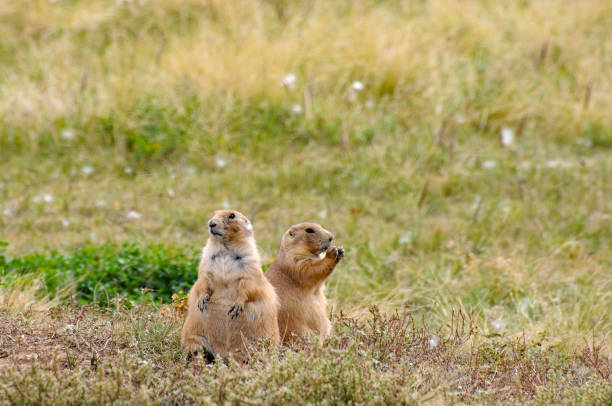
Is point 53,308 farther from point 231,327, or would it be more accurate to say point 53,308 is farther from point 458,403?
point 458,403

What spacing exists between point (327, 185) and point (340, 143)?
84 centimetres

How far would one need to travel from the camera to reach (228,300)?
4.11m

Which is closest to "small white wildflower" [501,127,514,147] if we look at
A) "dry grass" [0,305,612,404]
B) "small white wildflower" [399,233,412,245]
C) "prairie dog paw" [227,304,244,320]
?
"small white wildflower" [399,233,412,245]

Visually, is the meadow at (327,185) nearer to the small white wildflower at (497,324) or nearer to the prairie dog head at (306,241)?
the small white wildflower at (497,324)

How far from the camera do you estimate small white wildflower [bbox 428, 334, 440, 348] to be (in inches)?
189

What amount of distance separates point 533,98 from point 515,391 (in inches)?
258

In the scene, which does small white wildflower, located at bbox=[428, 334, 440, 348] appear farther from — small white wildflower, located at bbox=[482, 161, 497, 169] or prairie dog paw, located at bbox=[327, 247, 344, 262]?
small white wildflower, located at bbox=[482, 161, 497, 169]

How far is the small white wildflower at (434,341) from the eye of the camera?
481 centimetres

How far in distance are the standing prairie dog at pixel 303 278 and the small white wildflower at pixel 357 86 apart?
15.6 ft

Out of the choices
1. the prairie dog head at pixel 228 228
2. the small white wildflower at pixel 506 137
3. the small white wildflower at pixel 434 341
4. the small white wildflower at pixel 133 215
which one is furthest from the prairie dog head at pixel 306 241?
the small white wildflower at pixel 506 137

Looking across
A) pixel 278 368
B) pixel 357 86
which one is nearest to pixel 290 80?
pixel 357 86

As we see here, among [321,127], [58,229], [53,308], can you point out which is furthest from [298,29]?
[53,308]

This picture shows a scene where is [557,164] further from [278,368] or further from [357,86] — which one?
[278,368]

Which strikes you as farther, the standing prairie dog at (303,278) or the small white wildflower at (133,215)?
the small white wildflower at (133,215)
